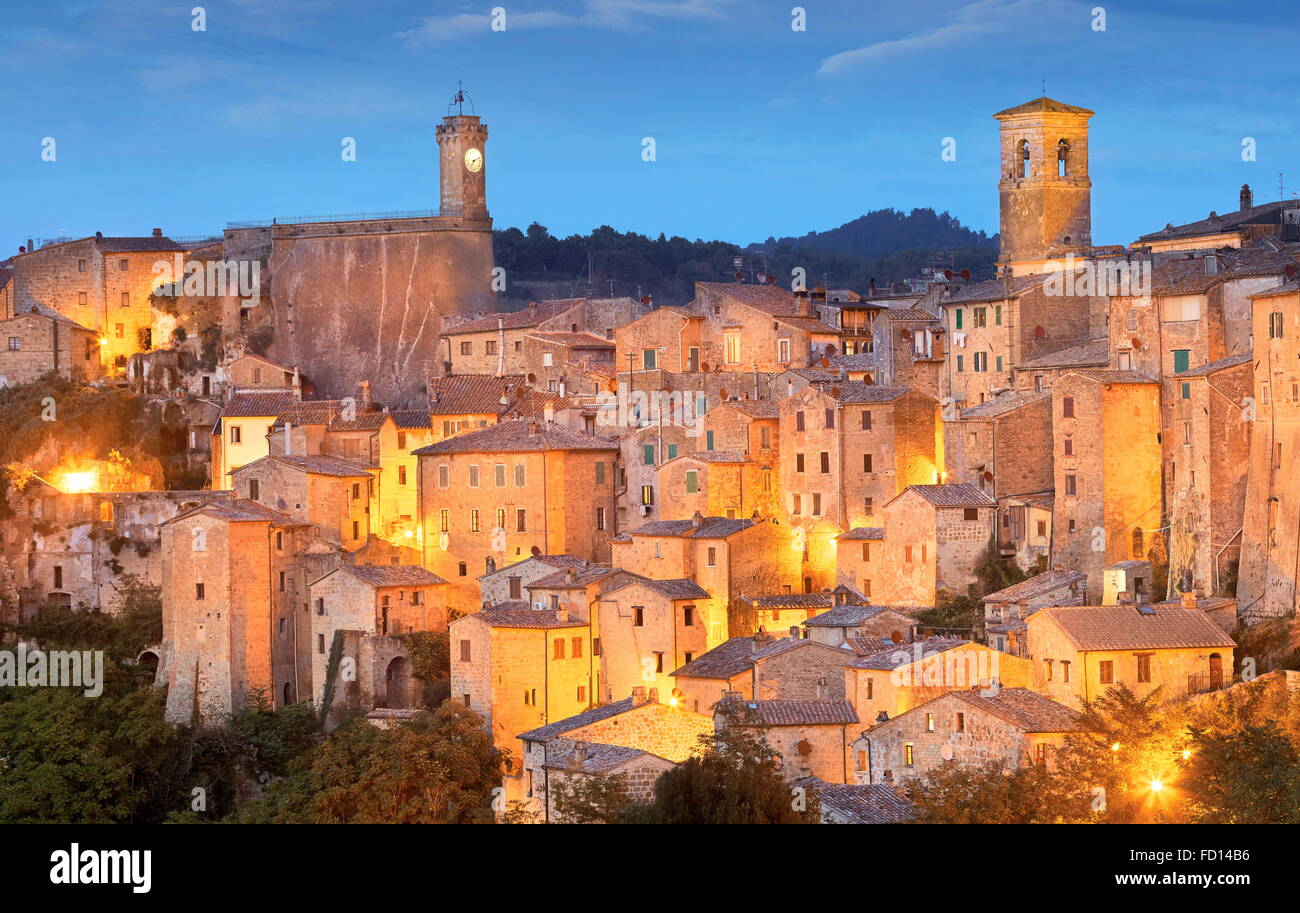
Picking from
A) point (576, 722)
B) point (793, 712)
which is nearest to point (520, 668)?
point (576, 722)

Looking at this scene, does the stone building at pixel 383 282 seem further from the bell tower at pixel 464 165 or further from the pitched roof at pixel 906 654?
the pitched roof at pixel 906 654

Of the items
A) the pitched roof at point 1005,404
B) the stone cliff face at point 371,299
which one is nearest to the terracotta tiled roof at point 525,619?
the pitched roof at point 1005,404

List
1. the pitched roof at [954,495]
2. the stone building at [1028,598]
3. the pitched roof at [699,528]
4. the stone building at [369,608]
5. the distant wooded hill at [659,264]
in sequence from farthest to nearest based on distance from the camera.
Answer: the distant wooded hill at [659,264] → the stone building at [369,608] → the pitched roof at [699,528] → the pitched roof at [954,495] → the stone building at [1028,598]

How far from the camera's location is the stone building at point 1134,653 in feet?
105

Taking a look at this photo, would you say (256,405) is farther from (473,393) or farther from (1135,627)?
(1135,627)

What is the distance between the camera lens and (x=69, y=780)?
4066 centimetres

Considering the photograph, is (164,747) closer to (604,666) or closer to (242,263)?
(604,666)

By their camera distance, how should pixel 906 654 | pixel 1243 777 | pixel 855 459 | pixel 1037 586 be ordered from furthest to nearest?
pixel 855 459 → pixel 1037 586 → pixel 906 654 → pixel 1243 777

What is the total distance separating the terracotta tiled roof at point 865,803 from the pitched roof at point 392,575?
51.3ft

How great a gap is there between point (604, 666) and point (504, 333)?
55.7ft

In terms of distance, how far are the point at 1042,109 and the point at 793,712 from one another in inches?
1029

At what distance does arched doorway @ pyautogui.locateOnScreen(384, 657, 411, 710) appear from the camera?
1686 inches

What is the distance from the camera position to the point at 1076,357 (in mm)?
42969
